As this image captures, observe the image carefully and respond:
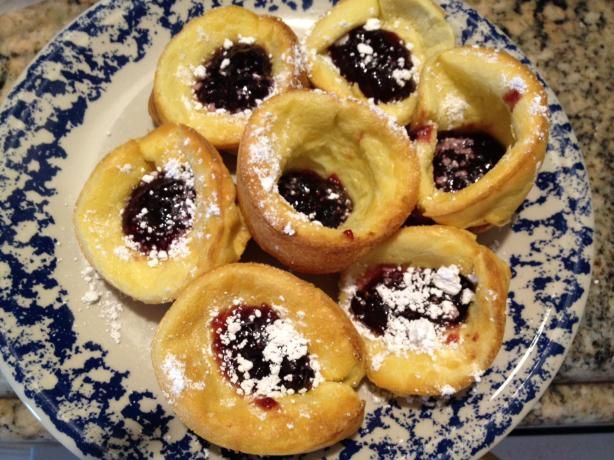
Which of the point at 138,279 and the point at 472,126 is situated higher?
the point at 472,126

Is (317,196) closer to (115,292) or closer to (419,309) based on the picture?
(419,309)

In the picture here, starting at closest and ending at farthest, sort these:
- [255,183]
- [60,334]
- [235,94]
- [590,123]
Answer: [255,183] < [60,334] < [235,94] < [590,123]

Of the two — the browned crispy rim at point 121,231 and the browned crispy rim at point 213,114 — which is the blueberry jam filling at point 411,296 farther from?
the browned crispy rim at point 213,114

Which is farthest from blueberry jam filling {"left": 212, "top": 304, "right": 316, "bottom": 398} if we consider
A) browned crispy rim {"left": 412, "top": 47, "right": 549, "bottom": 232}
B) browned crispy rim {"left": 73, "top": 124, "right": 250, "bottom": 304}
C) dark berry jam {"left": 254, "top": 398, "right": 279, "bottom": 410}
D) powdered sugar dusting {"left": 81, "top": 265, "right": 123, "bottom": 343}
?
browned crispy rim {"left": 412, "top": 47, "right": 549, "bottom": 232}

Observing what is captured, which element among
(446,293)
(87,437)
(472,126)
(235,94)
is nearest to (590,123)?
(472,126)

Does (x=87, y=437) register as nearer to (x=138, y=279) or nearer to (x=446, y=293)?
(x=138, y=279)
